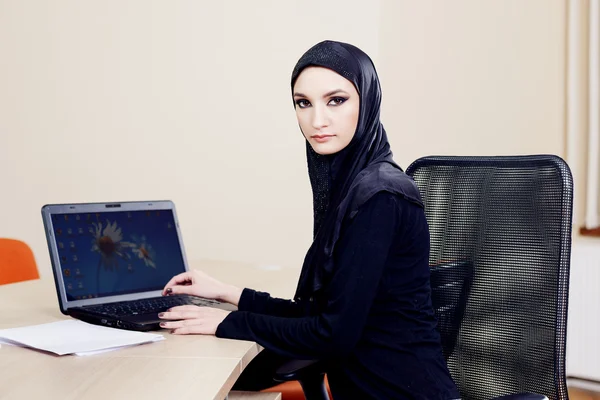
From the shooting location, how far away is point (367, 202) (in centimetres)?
146

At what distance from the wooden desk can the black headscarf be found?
22 cm

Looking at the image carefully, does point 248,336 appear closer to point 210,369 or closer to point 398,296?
point 210,369

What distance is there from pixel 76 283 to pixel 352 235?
69cm

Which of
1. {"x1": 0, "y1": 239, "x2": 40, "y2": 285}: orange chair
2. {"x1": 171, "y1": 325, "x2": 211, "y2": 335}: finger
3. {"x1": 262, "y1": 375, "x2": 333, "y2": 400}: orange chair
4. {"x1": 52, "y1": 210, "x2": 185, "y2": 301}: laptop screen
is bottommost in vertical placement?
{"x1": 262, "y1": 375, "x2": 333, "y2": 400}: orange chair

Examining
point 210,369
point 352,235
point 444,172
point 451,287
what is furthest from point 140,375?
point 444,172

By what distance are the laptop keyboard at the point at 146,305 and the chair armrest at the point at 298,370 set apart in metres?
0.28

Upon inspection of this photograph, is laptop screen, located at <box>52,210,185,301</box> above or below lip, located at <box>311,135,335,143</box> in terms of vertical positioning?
below

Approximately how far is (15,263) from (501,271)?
1915mm

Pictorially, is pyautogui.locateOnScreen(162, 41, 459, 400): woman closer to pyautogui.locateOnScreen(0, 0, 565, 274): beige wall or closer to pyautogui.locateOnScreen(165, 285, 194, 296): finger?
pyautogui.locateOnScreen(165, 285, 194, 296): finger

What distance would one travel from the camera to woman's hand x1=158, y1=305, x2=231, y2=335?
1562mm

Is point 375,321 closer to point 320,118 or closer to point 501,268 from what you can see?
point 501,268

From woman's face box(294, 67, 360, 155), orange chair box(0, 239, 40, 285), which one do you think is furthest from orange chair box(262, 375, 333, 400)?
orange chair box(0, 239, 40, 285)

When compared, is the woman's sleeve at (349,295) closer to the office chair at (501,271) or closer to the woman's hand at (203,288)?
the office chair at (501,271)

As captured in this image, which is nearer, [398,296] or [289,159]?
[398,296]
